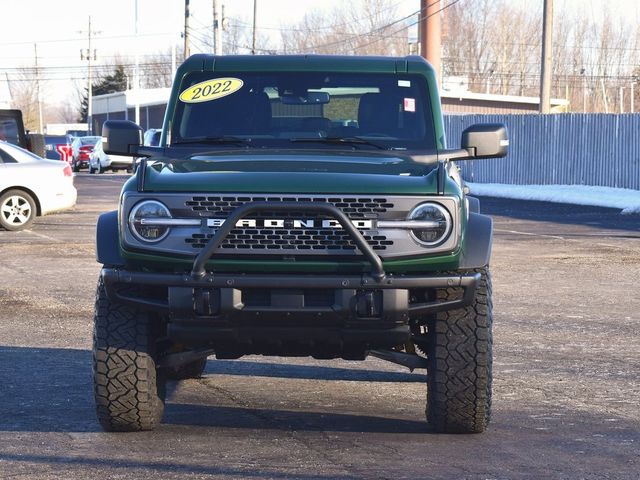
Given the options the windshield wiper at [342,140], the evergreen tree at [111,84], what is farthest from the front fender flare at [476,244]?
the evergreen tree at [111,84]

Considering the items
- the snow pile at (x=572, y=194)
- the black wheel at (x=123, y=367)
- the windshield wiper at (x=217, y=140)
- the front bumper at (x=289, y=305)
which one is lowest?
the snow pile at (x=572, y=194)

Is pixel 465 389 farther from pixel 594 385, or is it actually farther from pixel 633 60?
pixel 633 60

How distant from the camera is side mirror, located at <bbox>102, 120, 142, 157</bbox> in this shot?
310 inches

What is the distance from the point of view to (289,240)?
6.46 metres

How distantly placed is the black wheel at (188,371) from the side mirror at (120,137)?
1.53 m

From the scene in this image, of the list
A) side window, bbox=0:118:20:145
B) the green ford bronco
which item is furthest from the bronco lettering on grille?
side window, bbox=0:118:20:145

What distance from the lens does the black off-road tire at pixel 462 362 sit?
22.1 feet

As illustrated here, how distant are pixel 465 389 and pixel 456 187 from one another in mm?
999

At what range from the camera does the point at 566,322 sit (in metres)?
11.6

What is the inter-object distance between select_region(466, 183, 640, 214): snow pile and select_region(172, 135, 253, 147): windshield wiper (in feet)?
66.9

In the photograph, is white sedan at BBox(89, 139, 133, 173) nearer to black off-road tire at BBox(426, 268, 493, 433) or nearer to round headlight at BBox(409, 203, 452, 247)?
black off-road tire at BBox(426, 268, 493, 433)

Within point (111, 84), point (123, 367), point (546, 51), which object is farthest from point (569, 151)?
point (111, 84)

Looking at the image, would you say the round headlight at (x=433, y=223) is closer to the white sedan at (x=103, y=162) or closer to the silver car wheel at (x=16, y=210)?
the silver car wheel at (x=16, y=210)

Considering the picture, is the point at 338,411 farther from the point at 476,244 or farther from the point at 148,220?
the point at 148,220
